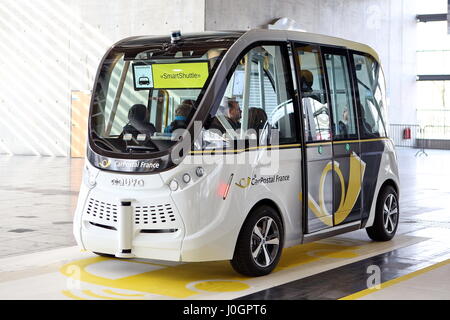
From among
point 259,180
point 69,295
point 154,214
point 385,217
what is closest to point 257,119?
point 259,180

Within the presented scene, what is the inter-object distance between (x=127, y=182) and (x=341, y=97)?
300 cm

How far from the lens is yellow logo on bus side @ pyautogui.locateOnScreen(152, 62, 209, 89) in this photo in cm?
762

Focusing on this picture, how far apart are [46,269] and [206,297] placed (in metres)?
2.06

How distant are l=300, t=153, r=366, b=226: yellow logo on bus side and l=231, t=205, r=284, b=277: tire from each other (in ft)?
2.44

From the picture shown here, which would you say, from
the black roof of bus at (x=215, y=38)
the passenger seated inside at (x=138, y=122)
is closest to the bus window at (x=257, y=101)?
the black roof of bus at (x=215, y=38)

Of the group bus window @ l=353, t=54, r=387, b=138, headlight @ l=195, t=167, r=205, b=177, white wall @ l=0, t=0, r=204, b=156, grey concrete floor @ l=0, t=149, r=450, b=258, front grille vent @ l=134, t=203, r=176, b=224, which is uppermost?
white wall @ l=0, t=0, r=204, b=156

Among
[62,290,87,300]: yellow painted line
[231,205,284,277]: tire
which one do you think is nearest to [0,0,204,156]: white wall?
[231,205,284,277]: tire

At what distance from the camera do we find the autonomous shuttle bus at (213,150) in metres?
7.29

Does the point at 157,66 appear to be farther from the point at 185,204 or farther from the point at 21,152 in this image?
the point at 21,152

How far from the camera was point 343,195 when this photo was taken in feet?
29.8

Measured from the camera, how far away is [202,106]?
24.3ft

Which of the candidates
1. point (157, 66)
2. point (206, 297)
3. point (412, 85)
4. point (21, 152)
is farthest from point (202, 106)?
point (412, 85)

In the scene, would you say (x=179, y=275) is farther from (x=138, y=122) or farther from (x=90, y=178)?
(x=138, y=122)

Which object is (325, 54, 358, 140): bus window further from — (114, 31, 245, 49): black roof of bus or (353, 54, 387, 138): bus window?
(114, 31, 245, 49): black roof of bus
